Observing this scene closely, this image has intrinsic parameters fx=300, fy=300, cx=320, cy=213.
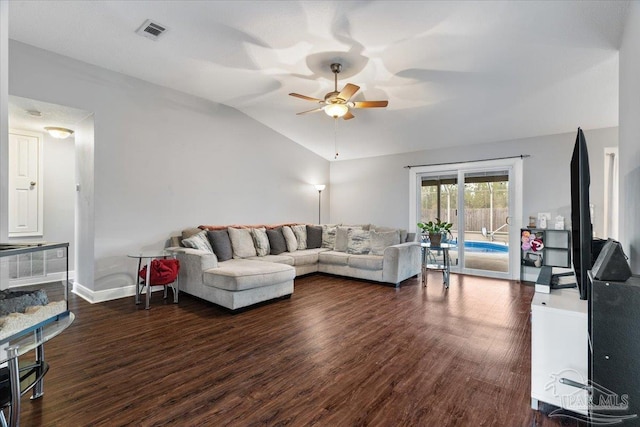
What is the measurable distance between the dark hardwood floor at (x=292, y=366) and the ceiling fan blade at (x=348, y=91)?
2397 mm

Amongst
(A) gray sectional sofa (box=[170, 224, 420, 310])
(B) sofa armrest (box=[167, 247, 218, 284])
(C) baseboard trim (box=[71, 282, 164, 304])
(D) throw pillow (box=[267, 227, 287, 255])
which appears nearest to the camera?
(A) gray sectional sofa (box=[170, 224, 420, 310])

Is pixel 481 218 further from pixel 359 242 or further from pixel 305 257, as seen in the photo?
pixel 305 257

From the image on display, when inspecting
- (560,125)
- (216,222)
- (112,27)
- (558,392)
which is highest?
(112,27)

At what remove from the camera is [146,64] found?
371 centimetres

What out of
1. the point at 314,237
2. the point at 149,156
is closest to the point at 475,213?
the point at 314,237

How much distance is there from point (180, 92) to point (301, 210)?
3209 mm

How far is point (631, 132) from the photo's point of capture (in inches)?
83.5

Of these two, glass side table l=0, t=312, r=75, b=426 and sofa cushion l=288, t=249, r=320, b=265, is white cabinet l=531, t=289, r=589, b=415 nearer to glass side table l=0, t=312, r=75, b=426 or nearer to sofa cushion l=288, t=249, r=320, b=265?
glass side table l=0, t=312, r=75, b=426

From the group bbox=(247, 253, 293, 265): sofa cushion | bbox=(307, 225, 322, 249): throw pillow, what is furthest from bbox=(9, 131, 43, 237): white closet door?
bbox=(307, 225, 322, 249): throw pillow

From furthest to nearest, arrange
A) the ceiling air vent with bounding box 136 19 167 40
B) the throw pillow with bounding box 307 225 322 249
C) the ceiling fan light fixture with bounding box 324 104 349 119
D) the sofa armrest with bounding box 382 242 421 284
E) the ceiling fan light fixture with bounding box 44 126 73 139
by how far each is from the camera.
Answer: the throw pillow with bounding box 307 225 322 249 → the sofa armrest with bounding box 382 242 421 284 → the ceiling fan light fixture with bounding box 44 126 73 139 → the ceiling fan light fixture with bounding box 324 104 349 119 → the ceiling air vent with bounding box 136 19 167 40

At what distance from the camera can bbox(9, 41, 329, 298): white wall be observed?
355 centimetres

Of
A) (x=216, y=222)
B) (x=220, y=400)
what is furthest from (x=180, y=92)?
(x=220, y=400)

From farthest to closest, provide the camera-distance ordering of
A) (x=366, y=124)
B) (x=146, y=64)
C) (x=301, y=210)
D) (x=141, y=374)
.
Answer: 1. (x=301, y=210)
2. (x=366, y=124)
3. (x=146, y=64)
4. (x=141, y=374)

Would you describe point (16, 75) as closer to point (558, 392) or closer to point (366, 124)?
point (366, 124)
